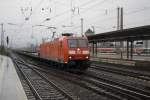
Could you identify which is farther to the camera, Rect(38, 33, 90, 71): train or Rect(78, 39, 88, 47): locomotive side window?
Rect(78, 39, 88, 47): locomotive side window

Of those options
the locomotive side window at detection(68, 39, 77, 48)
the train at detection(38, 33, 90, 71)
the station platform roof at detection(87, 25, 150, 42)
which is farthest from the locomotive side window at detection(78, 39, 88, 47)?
the station platform roof at detection(87, 25, 150, 42)

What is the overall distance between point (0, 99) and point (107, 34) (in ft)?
67.7

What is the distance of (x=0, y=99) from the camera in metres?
11.9

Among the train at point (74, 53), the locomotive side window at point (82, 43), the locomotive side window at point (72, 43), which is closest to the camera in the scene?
the train at point (74, 53)

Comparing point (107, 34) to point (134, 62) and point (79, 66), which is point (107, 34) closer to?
point (134, 62)

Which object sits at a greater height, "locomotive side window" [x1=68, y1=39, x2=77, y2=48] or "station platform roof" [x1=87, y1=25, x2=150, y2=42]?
"station platform roof" [x1=87, y1=25, x2=150, y2=42]

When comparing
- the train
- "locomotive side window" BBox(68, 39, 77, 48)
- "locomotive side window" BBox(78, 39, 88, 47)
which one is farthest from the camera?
"locomotive side window" BBox(78, 39, 88, 47)

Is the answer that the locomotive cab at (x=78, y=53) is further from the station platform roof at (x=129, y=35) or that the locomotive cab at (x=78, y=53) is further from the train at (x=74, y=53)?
the station platform roof at (x=129, y=35)

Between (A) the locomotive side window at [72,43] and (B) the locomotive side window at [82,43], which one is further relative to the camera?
(B) the locomotive side window at [82,43]

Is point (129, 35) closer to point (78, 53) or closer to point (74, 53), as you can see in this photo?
point (78, 53)

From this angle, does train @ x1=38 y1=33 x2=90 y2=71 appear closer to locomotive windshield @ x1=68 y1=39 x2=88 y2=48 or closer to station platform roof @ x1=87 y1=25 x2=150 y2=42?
locomotive windshield @ x1=68 y1=39 x2=88 y2=48

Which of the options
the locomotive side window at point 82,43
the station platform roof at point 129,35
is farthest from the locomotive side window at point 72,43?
the station platform roof at point 129,35

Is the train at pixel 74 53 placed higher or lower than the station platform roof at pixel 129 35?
lower

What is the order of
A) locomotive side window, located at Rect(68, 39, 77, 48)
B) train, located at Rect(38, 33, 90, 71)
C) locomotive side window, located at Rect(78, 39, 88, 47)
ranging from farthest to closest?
locomotive side window, located at Rect(78, 39, 88, 47)
locomotive side window, located at Rect(68, 39, 77, 48)
train, located at Rect(38, 33, 90, 71)
